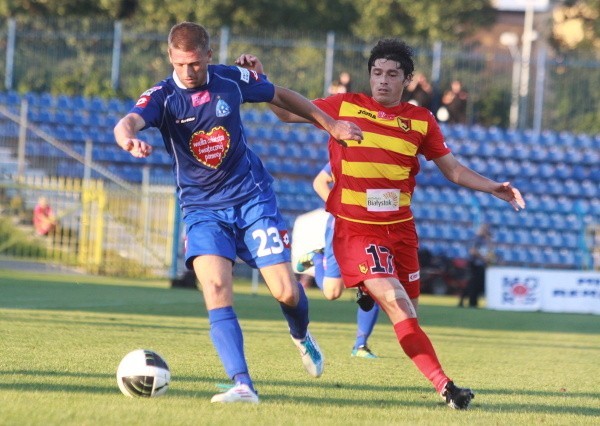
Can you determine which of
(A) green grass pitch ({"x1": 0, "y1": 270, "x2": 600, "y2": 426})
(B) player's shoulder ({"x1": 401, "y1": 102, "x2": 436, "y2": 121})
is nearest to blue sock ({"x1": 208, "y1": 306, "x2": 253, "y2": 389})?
(A) green grass pitch ({"x1": 0, "y1": 270, "x2": 600, "y2": 426})

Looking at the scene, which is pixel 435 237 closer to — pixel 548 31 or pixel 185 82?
pixel 185 82

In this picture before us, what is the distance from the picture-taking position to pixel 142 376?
6.63 meters

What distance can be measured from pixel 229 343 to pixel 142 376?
0.50 m

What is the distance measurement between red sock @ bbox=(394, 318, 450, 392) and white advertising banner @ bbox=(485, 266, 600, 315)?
15924mm

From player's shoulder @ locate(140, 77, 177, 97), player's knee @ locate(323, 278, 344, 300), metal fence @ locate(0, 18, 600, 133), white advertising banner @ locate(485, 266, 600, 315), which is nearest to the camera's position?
player's shoulder @ locate(140, 77, 177, 97)

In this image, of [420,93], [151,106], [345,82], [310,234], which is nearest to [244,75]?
[151,106]

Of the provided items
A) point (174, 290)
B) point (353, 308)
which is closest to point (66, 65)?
point (174, 290)

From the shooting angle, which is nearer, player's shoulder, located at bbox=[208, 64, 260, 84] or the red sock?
the red sock

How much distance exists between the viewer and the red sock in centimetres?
702

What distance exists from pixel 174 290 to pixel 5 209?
743cm

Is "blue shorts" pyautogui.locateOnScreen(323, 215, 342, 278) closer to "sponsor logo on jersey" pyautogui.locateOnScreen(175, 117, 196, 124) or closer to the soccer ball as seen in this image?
"sponsor logo on jersey" pyautogui.locateOnScreen(175, 117, 196, 124)

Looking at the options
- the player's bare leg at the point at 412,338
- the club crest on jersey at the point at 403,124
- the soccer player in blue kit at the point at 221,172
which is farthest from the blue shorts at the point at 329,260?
the soccer player in blue kit at the point at 221,172

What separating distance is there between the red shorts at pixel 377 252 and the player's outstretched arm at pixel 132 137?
1695mm

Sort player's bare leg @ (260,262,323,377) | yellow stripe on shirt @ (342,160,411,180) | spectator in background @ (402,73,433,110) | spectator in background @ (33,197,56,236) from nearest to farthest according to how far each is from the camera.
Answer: player's bare leg @ (260,262,323,377) < yellow stripe on shirt @ (342,160,411,180) < spectator in background @ (33,197,56,236) < spectator in background @ (402,73,433,110)
